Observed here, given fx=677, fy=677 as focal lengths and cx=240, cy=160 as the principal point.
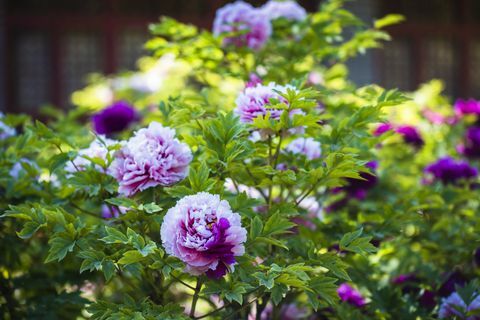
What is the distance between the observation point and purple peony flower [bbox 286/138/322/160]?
6.37 feet

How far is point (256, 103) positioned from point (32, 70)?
5716 mm

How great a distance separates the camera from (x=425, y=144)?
3.30 m

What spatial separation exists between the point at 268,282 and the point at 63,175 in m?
0.88

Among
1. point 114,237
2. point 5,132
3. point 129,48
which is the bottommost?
point 129,48

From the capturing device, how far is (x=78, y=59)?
6.98 m

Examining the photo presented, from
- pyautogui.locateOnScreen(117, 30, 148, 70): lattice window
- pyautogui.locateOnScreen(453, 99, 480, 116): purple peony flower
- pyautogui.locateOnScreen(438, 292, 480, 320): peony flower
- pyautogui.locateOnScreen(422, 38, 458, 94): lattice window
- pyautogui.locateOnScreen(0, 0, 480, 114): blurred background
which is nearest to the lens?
pyautogui.locateOnScreen(438, 292, 480, 320): peony flower

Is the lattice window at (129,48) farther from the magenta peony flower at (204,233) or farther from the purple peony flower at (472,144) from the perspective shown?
the magenta peony flower at (204,233)

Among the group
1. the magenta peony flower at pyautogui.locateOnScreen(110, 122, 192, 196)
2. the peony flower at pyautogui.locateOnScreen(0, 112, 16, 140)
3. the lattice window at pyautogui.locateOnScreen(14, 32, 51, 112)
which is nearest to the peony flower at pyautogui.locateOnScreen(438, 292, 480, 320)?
the magenta peony flower at pyautogui.locateOnScreen(110, 122, 192, 196)

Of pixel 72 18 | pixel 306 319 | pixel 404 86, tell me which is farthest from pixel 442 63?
pixel 306 319

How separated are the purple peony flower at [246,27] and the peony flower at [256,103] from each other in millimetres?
712

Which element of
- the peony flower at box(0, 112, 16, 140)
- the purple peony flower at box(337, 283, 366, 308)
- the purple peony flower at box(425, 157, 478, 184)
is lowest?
the purple peony flower at box(337, 283, 366, 308)

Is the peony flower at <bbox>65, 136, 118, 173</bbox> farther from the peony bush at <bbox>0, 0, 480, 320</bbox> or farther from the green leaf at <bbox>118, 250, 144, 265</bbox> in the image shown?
the green leaf at <bbox>118, 250, 144, 265</bbox>

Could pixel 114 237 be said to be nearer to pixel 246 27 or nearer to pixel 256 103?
pixel 256 103

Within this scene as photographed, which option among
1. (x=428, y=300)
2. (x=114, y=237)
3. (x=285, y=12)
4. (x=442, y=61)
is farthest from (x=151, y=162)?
(x=442, y=61)
